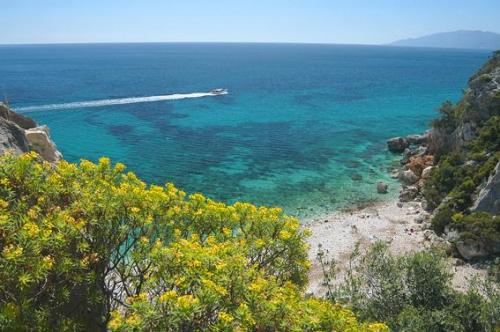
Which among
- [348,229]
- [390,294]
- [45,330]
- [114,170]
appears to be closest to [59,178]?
[114,170]

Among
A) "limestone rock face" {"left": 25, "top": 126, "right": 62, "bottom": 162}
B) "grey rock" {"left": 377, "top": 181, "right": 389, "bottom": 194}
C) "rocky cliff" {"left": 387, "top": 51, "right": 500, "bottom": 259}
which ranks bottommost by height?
"grey rock" {"left": 377, "top": 181, "right": 389, "bottom": 194}

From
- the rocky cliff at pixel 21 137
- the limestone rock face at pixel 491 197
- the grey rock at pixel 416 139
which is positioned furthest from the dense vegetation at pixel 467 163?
the rocky cliff at pixel 21 137

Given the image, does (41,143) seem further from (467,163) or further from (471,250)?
(467,163)

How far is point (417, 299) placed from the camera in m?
20.7

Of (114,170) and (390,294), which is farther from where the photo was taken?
(390,294)

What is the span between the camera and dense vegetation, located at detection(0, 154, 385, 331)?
30.0 feet

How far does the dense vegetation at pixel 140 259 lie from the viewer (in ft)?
30.0

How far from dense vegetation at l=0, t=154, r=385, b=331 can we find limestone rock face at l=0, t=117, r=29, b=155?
33.5 feet

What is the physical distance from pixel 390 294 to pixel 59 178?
16.9m

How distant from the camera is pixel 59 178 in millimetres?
12008

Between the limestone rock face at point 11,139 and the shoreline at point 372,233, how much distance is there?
2069 centimetres

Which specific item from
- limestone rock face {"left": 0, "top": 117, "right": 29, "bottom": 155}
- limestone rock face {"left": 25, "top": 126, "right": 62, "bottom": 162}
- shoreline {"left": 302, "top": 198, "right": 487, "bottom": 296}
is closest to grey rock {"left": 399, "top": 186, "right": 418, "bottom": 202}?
shoreline {"left": 302, "top": 198, "right": 487, "bottom": 296}

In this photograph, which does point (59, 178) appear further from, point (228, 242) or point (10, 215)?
point (228, 242)

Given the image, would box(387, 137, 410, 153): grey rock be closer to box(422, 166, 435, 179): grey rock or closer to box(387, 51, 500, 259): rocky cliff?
box(387, 51, 500, 259): rocky cliff
